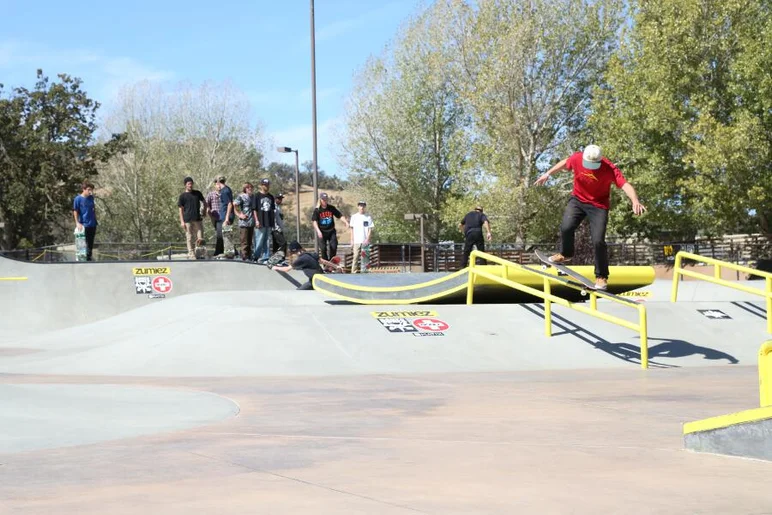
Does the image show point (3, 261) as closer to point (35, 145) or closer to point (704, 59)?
point (704, 59)

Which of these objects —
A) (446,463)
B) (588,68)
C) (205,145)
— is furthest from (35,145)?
(446,463)

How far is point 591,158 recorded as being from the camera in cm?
1044

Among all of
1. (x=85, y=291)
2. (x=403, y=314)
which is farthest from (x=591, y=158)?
(x=85, y=291)

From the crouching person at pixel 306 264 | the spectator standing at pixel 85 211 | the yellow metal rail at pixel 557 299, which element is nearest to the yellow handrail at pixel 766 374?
the yellow metal rail at pixel 557 299

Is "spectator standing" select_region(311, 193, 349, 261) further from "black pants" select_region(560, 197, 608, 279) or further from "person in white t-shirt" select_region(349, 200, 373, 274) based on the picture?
"black pants" select_region(560, 197, 608, 279)

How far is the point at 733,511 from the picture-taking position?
3225 mm

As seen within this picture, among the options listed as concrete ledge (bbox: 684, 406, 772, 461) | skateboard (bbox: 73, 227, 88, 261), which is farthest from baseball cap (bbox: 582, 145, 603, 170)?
skateboard (bbox: 73, 227, 88, 261)

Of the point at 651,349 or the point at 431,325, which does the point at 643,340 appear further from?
the point at 431,325

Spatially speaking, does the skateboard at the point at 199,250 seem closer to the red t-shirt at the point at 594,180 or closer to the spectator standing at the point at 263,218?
the spectator standing at the point at 263,218

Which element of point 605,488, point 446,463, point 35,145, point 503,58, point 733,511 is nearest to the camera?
point 733,511

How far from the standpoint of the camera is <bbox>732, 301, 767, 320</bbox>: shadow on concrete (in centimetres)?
1298

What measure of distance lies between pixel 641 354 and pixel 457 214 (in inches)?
1333

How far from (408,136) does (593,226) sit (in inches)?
1593

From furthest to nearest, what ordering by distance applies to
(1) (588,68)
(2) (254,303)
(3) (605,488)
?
1. (1) (588,68)
2. (2) (254,303)
3. (3) (605,488)
